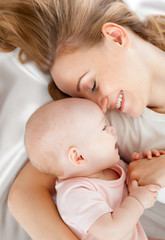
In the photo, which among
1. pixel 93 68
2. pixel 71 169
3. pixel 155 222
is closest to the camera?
pixel 71 169

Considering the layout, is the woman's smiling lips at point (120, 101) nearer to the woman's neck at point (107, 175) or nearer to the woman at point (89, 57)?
the woman at point (89, 57)

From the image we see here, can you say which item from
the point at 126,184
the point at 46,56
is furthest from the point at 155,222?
the point at 46,56

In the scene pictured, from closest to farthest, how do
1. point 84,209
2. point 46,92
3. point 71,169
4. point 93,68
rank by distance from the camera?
point 84,209 < point 71,169 < point 93,68 < point 46,92

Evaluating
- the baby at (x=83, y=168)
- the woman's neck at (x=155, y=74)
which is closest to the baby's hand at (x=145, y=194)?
the baby at (x=83, y=168)

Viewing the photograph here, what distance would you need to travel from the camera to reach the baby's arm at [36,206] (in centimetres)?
133

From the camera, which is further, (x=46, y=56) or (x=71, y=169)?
(x=46, y=56)

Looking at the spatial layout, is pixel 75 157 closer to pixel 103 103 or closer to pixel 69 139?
pixel 69 139

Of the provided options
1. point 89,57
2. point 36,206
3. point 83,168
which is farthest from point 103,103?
point 36,206

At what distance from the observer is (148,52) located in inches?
65.1

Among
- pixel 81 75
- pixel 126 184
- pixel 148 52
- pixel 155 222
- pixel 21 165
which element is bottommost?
pixel 155 222

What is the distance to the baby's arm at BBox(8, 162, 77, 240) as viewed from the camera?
133cm

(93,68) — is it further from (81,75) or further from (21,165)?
(21,165)

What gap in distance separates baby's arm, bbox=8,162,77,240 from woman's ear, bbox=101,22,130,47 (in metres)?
0.71

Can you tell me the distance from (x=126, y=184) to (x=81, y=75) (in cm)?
54
